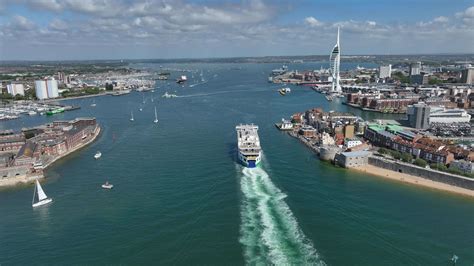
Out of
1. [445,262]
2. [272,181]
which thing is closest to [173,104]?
[272,181]

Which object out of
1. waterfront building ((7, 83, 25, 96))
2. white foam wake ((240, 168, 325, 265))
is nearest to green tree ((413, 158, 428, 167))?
white foam wake ((240, 168, 325, 265))

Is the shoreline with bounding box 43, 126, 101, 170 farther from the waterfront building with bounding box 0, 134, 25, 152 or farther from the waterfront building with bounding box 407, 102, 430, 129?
the waterfront building with bounding box 407, 102, 430, 129

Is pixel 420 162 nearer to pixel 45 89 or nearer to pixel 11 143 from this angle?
pixel 11 143

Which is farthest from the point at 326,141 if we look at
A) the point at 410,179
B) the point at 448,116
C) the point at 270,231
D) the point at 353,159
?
the point at 448,116

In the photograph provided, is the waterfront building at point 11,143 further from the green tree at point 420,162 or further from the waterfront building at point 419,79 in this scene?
the waterfront building at point 419,79

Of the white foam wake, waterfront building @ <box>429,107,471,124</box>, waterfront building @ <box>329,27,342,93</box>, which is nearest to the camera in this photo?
the white foam wake

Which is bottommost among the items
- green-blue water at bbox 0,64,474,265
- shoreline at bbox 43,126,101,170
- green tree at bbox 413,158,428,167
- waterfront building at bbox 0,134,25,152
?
green-blue water at bbox 0,64,474,265

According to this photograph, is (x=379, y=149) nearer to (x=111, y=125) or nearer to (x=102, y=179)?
(x=102, y=179)
